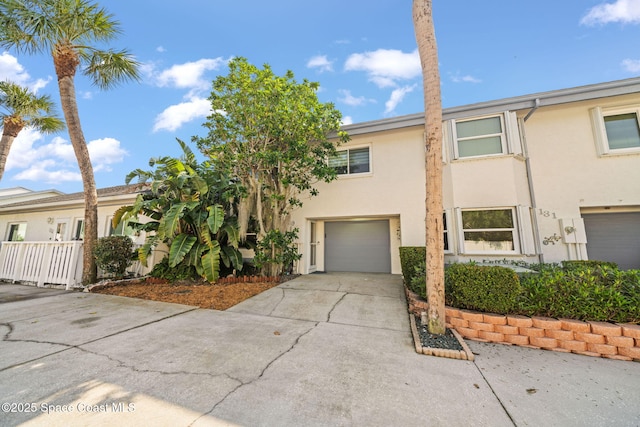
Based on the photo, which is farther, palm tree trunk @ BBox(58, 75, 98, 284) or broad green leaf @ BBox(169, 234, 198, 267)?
palm tree trunk @ BBox(58, 75, 98, 284)

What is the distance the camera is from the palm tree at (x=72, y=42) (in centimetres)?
648

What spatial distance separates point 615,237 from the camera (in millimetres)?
6754

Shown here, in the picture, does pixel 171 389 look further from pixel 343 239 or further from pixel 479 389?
pixel 343 239

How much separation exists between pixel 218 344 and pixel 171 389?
3.40 feet

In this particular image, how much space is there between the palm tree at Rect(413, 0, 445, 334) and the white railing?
9.73 metres

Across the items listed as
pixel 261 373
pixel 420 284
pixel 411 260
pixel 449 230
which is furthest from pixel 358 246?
pixel 261 373

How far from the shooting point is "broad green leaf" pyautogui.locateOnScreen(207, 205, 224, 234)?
252 inches

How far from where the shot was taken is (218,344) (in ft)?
10.9

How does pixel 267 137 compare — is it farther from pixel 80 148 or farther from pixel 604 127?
pixel 604 127

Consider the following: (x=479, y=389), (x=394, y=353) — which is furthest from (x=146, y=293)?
(x=479, y=389)

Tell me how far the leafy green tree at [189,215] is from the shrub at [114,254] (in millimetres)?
716

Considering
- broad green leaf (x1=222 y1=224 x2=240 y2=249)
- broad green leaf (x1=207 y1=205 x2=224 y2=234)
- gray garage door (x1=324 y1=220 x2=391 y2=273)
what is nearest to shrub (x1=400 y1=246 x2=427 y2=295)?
gray garage door (x1=324 y1=220 x2=391 y2=273)

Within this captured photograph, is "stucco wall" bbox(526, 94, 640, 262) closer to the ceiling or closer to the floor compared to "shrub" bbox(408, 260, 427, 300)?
closer to the ceiling

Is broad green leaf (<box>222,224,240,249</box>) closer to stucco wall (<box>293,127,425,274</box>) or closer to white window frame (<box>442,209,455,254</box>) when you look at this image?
stucco wall (<box>293,127,425,274</box>)
